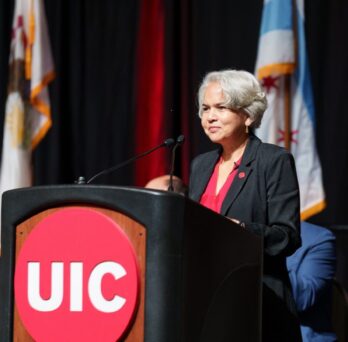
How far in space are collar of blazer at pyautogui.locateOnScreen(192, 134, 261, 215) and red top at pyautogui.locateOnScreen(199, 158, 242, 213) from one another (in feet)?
0.04

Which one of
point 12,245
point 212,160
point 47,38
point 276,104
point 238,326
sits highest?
point 47,38

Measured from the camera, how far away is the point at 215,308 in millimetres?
1923

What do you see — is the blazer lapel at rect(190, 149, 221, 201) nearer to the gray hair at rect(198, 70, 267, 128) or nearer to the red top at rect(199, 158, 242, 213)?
the red top at rect(199, 158, 242, 213)

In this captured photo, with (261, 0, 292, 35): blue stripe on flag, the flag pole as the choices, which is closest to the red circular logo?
the flag pole

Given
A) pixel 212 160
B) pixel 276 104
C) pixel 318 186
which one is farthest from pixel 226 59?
pixel 212 160

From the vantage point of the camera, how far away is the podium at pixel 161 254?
177cm

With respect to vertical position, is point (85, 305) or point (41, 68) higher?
point (41, 68)

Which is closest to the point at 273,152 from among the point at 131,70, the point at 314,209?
the point at 314,209

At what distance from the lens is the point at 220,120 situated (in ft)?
8.30

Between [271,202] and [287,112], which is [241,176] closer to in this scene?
[271,202]

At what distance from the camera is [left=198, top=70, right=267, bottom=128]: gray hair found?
8.32ft

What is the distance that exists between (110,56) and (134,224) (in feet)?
11.8

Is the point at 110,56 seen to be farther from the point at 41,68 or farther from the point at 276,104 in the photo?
the point at 276,104

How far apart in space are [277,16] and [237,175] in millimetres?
2367
